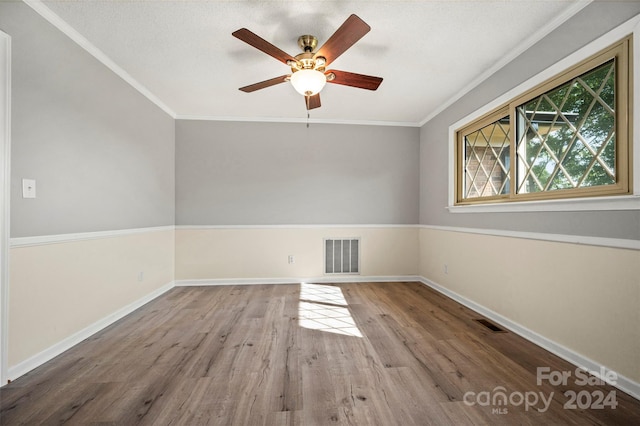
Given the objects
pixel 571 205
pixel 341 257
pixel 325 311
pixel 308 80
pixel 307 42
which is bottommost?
pixel 325 311

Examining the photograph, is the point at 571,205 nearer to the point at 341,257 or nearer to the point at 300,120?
the point at 341,257

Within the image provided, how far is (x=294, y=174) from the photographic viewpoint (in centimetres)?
403

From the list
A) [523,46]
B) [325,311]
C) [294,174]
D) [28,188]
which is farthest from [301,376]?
[523,46]

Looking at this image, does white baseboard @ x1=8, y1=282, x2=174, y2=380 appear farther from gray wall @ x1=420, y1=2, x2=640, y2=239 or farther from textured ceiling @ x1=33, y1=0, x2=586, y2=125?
gray wall @ x1=420, y1=2, x2=640, y2=239

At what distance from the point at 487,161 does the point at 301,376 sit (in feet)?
8.95

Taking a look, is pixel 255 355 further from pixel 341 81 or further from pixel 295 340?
pixel 341 81

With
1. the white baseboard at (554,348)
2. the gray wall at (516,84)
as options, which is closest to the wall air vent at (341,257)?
the gray wall at (516,84)

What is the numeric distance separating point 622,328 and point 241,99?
12.4 feet

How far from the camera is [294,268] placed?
4.02 meters

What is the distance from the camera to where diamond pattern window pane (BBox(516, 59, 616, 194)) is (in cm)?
170

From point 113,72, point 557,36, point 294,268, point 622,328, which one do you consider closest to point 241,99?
point 113,72

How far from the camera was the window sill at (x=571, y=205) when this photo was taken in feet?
4.96

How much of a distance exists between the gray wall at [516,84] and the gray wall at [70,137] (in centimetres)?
360

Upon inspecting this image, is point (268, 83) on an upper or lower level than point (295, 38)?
lower
